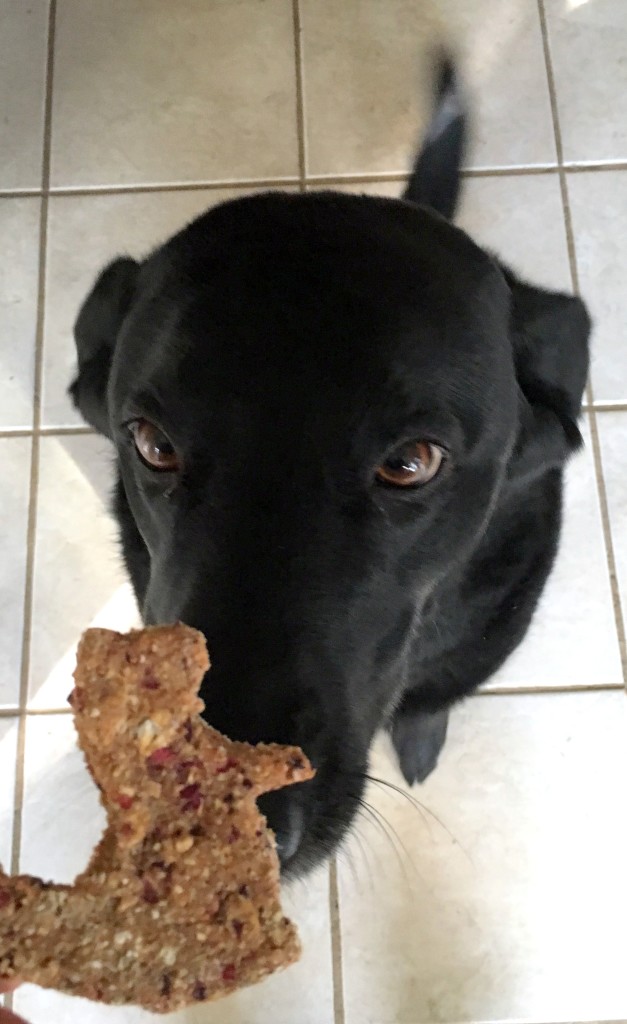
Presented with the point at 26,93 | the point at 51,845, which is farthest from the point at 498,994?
the point at 26,93

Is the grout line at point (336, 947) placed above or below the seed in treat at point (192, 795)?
below

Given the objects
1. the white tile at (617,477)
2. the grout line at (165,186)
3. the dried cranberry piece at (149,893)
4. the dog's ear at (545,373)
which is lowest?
the white tile at (617,477)

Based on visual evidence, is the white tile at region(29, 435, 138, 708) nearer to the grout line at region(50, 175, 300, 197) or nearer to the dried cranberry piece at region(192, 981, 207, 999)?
the grout line at region(50, 175, 300, 197)

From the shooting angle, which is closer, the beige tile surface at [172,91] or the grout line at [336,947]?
the grout line at [336,947]

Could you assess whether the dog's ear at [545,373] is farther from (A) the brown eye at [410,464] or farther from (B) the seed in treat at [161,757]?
(B) the seed in treat at [161,757]

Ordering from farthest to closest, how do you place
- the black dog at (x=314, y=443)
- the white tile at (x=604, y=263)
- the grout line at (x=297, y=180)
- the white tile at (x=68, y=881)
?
the grout line at (x=297, y=180) → the white tile at (x=604, y=263) → the white tile at (x=68, y=881) → the black dog at (x=314, y=443)

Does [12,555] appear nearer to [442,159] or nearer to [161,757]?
[442,159]

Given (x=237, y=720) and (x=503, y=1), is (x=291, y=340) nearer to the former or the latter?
(x=237, y=720)

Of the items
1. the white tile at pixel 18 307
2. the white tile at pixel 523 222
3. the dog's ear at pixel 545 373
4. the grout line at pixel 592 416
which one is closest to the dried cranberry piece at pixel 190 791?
the dog's ear at pixel 545 373
